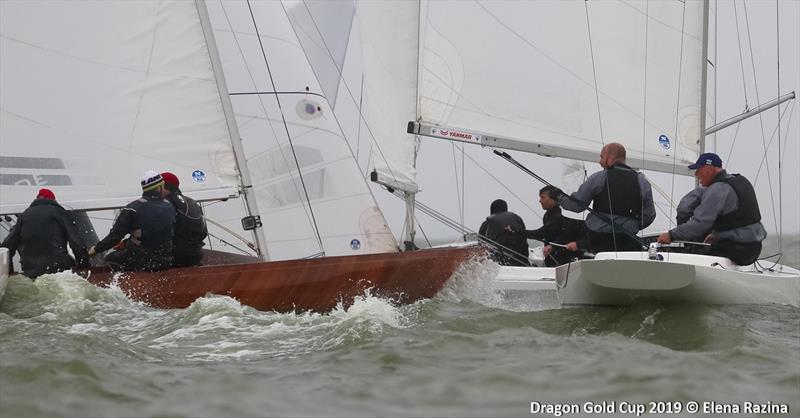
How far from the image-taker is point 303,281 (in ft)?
21.8

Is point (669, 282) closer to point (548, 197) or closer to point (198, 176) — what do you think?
point (548, 197)

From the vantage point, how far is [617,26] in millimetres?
9734

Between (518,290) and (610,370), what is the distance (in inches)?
129

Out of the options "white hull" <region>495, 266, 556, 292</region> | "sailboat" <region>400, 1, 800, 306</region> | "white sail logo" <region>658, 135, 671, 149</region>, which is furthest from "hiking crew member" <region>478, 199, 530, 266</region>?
"white sail logo" <region>658, 135, 671, 149</region>

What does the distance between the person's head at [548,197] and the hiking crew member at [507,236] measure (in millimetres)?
256

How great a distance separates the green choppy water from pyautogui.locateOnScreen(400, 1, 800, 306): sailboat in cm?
289

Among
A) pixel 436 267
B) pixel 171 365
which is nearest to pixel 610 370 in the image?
pixel 171 365

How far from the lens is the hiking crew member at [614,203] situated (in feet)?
25.2

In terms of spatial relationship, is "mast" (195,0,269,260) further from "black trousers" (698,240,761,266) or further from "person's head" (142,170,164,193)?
"black trousers" (698,240,761,266)

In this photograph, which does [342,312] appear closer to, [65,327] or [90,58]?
[65,327]

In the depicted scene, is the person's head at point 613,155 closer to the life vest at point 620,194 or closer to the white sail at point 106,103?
the life vest at point 620,194

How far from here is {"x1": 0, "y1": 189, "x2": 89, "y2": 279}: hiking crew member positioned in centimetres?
744

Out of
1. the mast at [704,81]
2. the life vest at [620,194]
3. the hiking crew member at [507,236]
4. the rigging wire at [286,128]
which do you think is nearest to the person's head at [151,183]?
the rigging wire at [286,128]

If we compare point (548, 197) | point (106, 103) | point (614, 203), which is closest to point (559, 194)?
point (614, 203)
